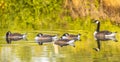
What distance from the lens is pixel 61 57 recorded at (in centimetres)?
1084

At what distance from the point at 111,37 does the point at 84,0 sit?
4556 millimetres

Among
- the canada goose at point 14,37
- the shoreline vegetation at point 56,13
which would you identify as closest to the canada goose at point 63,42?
the canada goose at point 14,37

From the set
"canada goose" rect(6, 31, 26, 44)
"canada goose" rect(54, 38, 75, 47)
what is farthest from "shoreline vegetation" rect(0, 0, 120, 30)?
"canada goose" rect(54, 38, 75, 47)

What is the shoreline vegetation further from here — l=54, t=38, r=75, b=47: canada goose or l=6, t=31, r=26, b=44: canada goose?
l=54, t=38, r=75, b=47: canada goose

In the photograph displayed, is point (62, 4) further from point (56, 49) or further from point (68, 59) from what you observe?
point (68, 59)

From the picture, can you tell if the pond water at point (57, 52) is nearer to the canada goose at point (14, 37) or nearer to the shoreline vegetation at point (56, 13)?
the canada goose at point (14, 37)

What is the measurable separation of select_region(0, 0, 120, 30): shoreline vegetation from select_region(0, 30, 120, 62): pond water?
381cm

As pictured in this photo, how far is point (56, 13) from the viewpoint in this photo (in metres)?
18.6

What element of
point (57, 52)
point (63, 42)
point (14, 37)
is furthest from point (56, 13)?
point (57, 52)

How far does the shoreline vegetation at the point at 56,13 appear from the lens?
17.7 meters

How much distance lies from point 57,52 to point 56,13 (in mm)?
7109

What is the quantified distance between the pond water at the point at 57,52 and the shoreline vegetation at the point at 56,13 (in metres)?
3.81

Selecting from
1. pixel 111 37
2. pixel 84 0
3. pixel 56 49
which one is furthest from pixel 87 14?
pixel 56 49

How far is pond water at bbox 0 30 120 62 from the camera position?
10.7 meters
